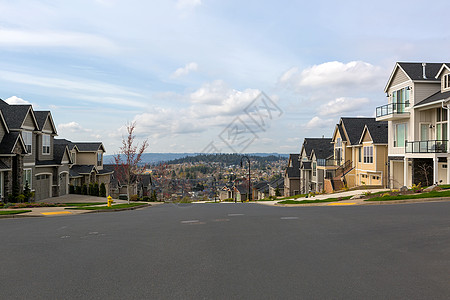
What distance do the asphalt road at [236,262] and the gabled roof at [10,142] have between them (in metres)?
17.8


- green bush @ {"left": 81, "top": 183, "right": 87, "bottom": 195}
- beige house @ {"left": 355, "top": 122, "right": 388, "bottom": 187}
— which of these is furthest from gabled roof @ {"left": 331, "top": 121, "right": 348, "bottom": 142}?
green bush @ {"left": 81, "top": 183, "right": 87, "bottom": 195}

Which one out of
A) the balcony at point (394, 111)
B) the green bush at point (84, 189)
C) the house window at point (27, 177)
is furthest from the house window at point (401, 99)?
the green bush at point (84, 189)

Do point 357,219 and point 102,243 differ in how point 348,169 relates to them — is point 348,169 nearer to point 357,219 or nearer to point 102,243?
point 357,219

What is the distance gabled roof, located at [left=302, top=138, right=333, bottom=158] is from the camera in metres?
57.2

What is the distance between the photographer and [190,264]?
7.62 meters

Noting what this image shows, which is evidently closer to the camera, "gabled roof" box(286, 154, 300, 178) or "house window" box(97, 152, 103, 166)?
"house window" box(97, 152, 103, 166)

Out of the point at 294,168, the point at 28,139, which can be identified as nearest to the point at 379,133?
the point at 294,168

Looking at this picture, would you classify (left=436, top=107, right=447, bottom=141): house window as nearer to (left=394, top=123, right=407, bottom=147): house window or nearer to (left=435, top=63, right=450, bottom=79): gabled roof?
(left=435, top=63, right=450, bottom=79): gabled roof

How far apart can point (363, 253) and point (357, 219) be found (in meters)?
5.27

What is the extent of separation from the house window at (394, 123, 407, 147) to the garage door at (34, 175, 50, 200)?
33.6 m

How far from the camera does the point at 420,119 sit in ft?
97.2

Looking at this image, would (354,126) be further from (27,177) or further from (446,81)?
(27,177)

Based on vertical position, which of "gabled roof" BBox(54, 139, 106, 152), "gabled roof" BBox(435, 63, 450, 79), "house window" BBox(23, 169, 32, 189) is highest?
"gabled roof" BBox(435, 63, 450, 79)

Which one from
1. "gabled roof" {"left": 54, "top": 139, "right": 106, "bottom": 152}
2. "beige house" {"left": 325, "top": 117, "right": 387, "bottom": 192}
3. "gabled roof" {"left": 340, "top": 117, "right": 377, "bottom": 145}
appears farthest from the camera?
"gabled roof" {"left": 54, "top": 139, "right": 106, "bottom": 152}
